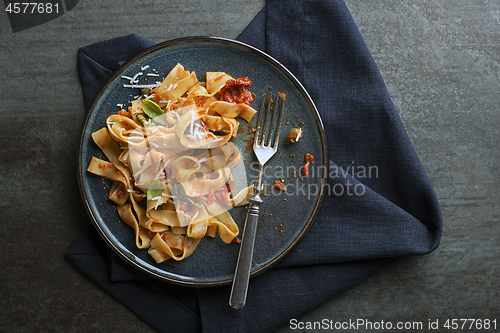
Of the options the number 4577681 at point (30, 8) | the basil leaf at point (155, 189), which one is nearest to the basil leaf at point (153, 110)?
the basil leaf at point (155, 189)

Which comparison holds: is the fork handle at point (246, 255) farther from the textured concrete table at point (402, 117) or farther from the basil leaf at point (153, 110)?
the basil leaf at point (153, 110)

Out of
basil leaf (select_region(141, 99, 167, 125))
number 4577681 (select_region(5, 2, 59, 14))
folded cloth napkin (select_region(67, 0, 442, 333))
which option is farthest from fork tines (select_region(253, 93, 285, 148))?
number 4577681 (select_region(5, 2, 59, 14))

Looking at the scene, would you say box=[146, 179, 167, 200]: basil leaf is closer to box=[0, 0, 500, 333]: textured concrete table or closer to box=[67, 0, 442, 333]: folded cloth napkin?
box=[67, 0, 442, 333]: folded cloth napkin

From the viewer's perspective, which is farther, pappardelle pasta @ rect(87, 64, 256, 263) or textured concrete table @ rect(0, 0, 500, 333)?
textured concrete table @ rect(0, 0, 500, 333)

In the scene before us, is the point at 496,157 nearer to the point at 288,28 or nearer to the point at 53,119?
the point at 288,28

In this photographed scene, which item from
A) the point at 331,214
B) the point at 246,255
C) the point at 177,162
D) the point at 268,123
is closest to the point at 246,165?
the point at 268,123

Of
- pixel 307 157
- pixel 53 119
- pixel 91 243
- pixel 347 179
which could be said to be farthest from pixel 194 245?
pixel 53 119

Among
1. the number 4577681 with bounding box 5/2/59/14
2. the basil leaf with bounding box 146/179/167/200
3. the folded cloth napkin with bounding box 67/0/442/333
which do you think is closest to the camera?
the basil leaf with bounding box 146/179/167/200
